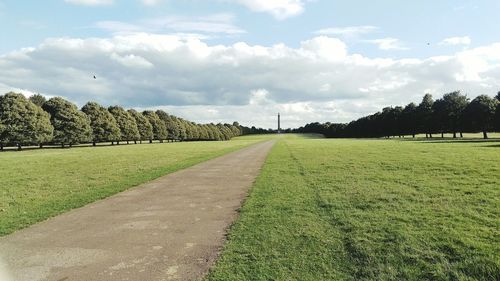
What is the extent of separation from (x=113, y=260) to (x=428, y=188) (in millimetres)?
13249

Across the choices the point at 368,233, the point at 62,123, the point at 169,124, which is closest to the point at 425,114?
the point at 169,124

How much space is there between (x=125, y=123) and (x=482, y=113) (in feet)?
287

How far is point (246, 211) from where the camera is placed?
12.3 metres

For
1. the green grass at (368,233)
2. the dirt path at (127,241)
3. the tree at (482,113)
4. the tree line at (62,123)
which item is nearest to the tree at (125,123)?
the tree line at (62,123)

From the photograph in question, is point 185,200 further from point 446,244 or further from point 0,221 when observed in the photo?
point 446,244

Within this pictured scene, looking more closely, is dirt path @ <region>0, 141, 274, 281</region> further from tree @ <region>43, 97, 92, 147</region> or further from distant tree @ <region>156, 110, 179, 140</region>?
distant tree @ <region>156, 110, 179, 140</region>

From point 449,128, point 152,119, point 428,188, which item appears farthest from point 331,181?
point 152,119

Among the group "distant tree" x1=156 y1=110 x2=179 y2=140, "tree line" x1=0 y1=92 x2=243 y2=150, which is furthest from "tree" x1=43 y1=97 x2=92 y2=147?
"distant tree" x1=156 y1=110 x2=179 y2=140

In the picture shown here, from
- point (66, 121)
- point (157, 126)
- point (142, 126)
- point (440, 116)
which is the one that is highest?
point (440, 116)

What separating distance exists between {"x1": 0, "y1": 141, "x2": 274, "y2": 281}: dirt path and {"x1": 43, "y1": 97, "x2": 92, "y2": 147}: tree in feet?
231

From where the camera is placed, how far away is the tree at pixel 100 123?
90125mm

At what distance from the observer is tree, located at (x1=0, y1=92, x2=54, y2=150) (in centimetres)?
6444

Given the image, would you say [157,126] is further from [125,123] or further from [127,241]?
[127,241]

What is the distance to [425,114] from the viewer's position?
354ft
